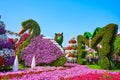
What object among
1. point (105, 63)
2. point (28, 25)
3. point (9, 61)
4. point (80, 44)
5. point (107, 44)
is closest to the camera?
point (9, 61)

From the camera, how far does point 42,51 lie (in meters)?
26.5

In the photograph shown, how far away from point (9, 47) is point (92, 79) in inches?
455

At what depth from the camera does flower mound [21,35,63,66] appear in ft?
85.5

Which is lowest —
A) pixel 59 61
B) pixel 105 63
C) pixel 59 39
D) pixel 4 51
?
pixel 105 63

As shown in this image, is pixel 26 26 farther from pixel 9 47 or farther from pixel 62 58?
pixel 9 47

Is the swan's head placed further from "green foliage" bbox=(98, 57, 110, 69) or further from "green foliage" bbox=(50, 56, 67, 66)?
"green foliage" bbox=(98, 57, 110, 69)

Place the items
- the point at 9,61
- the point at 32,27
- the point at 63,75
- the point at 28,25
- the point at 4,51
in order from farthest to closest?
the point at 28,25, the point at 32,27, the point at 9,61, the point at 4,51, the point at 63,75

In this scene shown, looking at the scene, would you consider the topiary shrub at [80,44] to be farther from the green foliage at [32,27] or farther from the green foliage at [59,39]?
the green foliage at [59,39]

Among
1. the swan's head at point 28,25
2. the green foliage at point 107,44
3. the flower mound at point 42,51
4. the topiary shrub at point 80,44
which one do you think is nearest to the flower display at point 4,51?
the flower mound at point 42,51

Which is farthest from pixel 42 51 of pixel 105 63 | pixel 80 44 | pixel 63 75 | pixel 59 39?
pixel 59 39

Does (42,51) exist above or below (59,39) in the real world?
below

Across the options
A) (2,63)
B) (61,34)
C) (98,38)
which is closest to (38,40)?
(98,38)

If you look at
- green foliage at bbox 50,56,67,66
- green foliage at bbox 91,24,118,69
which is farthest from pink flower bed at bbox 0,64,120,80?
green foliage at bbox 50,56,67,66

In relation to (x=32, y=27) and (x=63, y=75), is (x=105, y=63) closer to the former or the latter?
(x=32, y=27)
